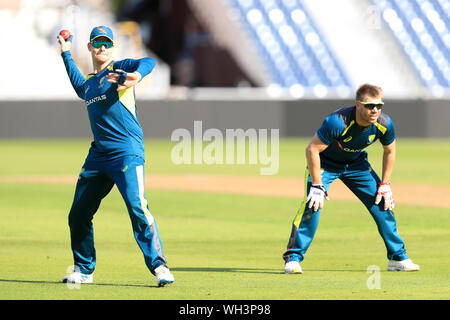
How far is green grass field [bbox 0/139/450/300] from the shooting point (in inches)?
316

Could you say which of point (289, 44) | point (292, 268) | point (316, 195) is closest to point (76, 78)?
point (316, 195)

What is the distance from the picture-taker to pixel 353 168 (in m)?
9.38

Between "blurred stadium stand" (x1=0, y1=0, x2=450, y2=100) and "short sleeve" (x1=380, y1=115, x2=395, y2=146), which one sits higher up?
"blurred stadium stand" (x1=0, y1=0, x2=450, y2=100)

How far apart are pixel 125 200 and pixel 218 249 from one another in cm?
306

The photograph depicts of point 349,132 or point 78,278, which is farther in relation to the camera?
point 349,132

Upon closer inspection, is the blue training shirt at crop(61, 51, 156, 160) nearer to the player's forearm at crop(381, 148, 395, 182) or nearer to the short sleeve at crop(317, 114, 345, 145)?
the short sleeve at crop(317, 114, 345, 145)

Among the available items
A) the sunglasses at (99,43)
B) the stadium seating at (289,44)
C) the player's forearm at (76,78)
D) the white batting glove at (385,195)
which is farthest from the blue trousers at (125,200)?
the stadium seating at (289,44)

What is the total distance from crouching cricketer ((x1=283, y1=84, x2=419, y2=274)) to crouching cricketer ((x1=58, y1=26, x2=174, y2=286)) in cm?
163

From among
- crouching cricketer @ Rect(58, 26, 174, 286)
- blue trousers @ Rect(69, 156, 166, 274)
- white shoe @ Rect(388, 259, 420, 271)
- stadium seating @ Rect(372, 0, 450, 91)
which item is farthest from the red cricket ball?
stadium seating @ Rect(372, 0, 450, 91)

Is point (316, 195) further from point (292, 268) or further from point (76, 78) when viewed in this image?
point (76, 78)

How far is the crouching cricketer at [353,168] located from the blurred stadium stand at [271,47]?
29049mm
